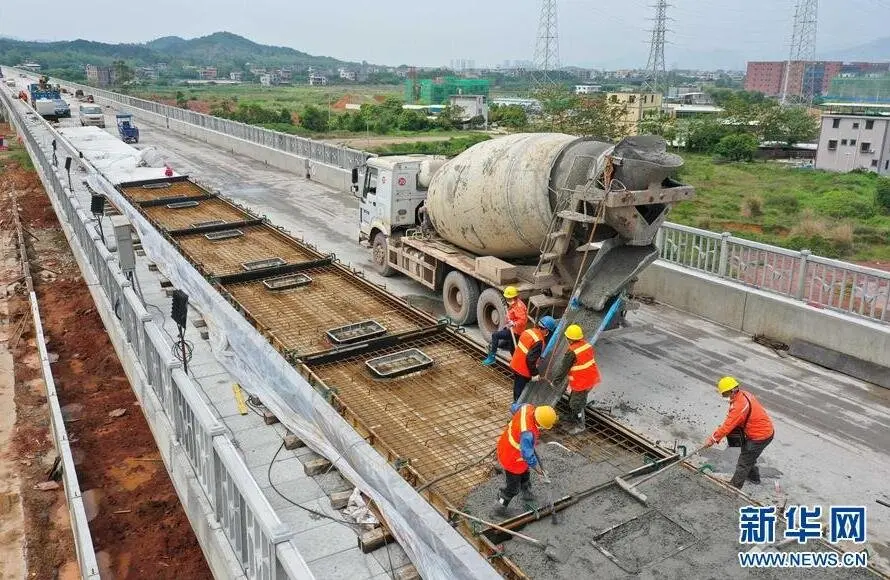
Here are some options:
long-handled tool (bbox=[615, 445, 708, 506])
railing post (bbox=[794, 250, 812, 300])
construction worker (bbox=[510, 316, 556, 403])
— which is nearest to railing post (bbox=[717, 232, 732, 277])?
railing post (bbox=[794, 250, 812, 300])

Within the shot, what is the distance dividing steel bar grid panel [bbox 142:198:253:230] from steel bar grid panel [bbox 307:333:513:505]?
8.81 meters

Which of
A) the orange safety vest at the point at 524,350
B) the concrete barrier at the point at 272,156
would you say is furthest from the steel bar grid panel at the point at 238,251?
the concrete barrier at the point at 272,156

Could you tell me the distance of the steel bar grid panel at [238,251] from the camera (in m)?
13.0

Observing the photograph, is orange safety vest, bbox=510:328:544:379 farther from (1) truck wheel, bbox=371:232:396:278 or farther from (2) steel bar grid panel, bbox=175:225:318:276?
(1) truck wheel, bbox=371:232:396:278

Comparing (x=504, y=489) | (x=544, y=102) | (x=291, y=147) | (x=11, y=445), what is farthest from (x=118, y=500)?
(x=544, y=102)

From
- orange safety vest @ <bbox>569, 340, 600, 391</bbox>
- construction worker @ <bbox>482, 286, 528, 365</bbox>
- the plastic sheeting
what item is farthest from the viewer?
construction worker @ <bbox>482, 286, 528, 365</bbox>

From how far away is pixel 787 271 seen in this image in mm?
11266

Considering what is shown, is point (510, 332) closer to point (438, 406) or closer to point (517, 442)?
point (438, 406)

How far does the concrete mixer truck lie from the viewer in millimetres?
9117

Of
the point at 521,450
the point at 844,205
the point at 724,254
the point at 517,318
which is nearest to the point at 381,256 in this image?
the point at 517,318

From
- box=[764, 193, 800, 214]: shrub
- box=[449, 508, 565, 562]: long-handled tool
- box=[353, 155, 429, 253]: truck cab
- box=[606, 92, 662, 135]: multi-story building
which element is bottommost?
box=[449, 508, 565, 562]: long-handled tool

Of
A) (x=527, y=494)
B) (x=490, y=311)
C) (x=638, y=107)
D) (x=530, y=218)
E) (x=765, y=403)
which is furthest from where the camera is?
(x=638, y=107)

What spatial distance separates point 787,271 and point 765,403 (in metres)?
2.91

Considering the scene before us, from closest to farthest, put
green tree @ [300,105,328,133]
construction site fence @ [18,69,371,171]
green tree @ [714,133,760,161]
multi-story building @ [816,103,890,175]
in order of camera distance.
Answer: construction site fence @ [18,69,371,171] → multi-story building @ [816,103,890,175] → green tree @ [714,133,760,161] → green tree @ [300,105,328,133]
